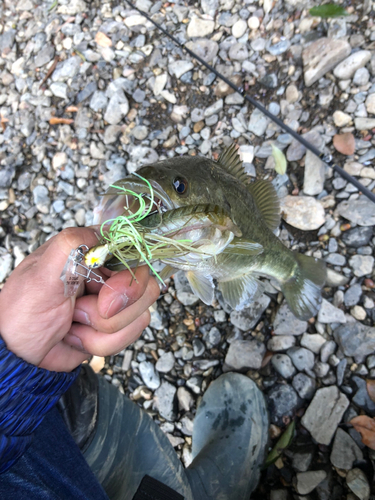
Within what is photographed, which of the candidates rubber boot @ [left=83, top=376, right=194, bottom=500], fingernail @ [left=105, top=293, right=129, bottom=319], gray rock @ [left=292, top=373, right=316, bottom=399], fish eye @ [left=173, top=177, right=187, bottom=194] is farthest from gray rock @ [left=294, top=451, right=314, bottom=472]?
fish eye @ [left=173, top=177, right=187, bottom=194]

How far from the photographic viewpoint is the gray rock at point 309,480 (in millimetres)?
2400

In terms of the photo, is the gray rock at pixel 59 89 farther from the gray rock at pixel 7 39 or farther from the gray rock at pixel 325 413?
the gray rock at pixel 325 413

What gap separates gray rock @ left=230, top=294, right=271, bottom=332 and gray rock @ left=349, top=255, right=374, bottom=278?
0.79 meters

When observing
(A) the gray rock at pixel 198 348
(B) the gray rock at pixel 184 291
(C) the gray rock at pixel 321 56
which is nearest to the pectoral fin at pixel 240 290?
(B) the gray rock at pixel 184 291

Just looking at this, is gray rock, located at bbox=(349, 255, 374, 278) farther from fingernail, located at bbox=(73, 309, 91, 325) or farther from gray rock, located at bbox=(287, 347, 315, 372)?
fingernail, located at bbox=(73, 309, 91, 325)

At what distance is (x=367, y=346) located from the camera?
104 inches

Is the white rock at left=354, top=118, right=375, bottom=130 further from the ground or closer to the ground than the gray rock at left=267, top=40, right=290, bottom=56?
closer to the ground

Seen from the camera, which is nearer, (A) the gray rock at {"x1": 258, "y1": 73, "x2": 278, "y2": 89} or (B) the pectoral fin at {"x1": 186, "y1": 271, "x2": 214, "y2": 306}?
(B) the pectoral fin at {"x1": 186, "y1": 271, "x2": 214, "y2": 306}

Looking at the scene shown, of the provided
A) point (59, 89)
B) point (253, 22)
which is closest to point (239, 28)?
point (253, 22)

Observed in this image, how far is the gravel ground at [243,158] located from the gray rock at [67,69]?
3cm

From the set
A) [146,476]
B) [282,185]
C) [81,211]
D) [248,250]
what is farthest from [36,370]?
[282,185]

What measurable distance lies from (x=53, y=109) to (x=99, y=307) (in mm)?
3318

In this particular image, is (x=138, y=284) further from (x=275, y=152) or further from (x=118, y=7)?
(x=118, y=7)

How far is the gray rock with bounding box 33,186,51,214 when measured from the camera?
11.7 feet
